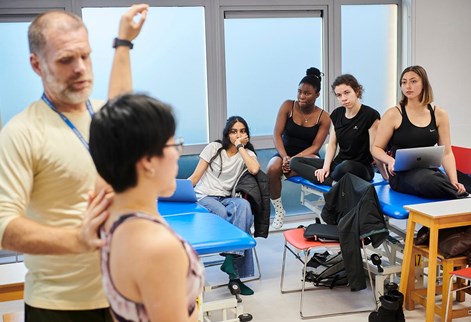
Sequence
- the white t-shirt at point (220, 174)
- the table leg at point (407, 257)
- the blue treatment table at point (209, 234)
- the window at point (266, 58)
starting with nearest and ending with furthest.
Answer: the blue treatment table at point (209, 234), the table leg at point (407, 257), the white t-shirt at point (220, 174), the window at point (266, 58)

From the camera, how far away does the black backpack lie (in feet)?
12.1

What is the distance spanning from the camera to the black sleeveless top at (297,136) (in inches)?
186

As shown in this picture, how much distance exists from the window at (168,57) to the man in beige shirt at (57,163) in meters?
3.21

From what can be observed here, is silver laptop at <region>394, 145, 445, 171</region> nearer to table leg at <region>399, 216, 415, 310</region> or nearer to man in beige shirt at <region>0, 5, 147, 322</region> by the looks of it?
table leg at <region>399, 216, 415, 310</region>

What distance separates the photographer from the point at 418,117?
12.6 ft

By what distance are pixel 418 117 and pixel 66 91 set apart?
10.1ft

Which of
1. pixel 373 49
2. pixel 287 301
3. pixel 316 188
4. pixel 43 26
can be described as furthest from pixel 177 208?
pixel 373 49

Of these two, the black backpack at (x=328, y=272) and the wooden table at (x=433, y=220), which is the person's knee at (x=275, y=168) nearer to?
the black backpack at (x=328, y=272)

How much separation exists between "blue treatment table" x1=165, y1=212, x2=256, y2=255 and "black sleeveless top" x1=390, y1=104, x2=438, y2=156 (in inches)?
62.6

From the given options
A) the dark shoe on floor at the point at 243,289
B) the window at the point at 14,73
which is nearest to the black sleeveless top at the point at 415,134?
the dark shoe on floor at the point at 243,289

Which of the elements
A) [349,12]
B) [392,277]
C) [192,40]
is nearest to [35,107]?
[392,277]

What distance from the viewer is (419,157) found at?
3.59 m

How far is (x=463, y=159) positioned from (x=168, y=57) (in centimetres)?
251

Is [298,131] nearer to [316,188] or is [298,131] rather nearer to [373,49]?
[316,188]
